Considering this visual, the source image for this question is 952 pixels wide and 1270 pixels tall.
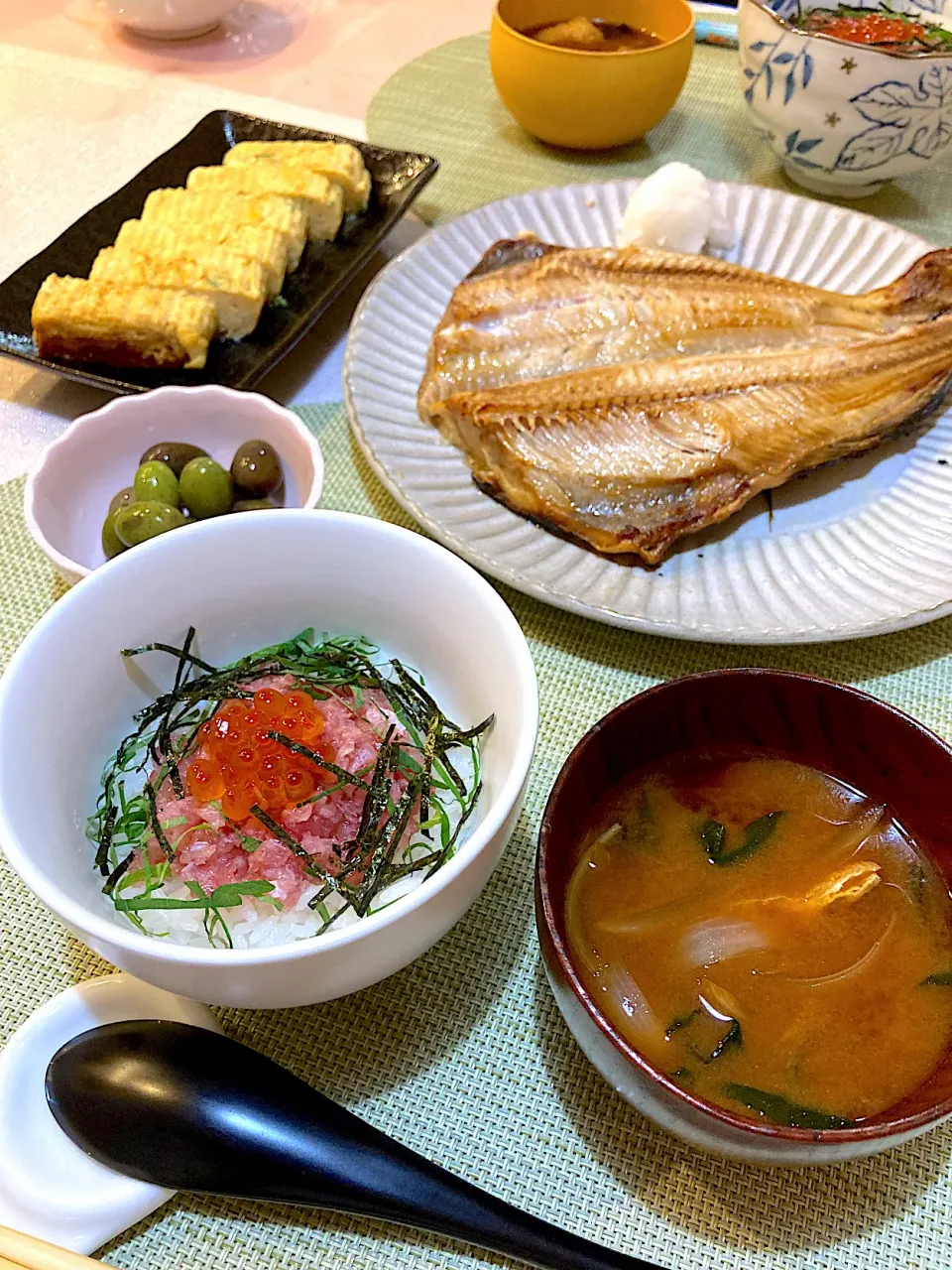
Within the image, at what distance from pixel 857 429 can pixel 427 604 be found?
0.88 m

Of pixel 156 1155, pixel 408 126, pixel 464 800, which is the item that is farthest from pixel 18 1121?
pixel 408 126

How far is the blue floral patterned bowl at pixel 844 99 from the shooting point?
6.37 feet

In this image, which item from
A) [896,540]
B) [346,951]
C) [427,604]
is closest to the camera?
[346,951]

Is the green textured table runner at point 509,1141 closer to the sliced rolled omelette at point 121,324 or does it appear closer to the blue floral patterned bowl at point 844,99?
the sliced rolled omelette at point 121,324

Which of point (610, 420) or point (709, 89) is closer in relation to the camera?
point (610, 420)

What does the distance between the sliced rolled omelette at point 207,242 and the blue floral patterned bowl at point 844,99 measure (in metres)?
1.15

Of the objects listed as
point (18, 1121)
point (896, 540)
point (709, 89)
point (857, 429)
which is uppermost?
point (709, 89)

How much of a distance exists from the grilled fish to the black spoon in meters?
0.91

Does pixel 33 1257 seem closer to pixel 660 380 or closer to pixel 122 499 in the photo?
pixel 122 499

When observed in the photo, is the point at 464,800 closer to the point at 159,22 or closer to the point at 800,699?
the point at 800,699

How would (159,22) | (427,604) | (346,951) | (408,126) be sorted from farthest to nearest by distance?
(159,22) < (408,126) < (427,604) < (346,951)

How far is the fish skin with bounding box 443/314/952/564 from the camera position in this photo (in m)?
1.53

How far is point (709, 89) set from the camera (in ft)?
9.25

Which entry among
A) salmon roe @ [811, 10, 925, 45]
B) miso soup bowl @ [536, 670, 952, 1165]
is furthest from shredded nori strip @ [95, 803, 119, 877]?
salmon roe @ [811, 10, 925, 45]
